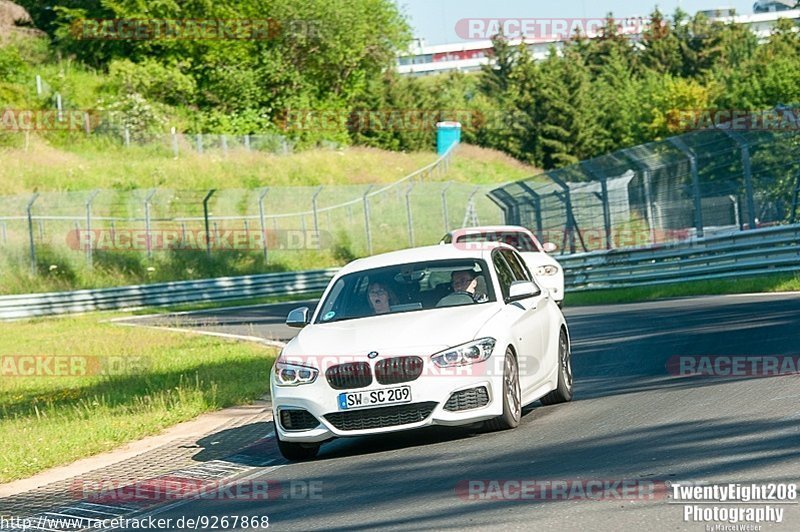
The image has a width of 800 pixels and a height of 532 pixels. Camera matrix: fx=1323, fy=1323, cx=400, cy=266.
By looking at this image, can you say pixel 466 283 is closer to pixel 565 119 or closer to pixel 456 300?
pixel 456 300

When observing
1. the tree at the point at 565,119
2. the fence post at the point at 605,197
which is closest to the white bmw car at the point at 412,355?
the fence post at the point at 605,197

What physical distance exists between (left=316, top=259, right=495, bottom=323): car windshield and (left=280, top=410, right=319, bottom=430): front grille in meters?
1.17

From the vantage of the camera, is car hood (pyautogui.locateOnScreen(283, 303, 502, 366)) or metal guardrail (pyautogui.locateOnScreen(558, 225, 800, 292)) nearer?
car hood (pyautogui.locateOnScreen(283, 303, 502, 366))

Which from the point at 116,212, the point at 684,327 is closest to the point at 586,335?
the point at 684,327

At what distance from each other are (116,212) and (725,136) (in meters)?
26.7

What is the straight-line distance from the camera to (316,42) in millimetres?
73188

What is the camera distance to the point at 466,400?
372 inches

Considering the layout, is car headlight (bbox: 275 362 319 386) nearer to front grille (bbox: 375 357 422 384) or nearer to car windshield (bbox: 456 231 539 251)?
front grille (bbox: 375 357 422 384)

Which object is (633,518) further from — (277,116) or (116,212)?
(277,116)

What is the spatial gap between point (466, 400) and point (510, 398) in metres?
0.51

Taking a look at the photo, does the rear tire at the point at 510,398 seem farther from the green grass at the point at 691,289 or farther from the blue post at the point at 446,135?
the blue post at the point at 446,135

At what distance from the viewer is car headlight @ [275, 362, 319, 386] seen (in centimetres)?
958

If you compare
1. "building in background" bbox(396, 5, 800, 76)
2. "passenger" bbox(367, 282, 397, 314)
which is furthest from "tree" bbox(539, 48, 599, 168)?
"passenger" bbox(367, 282, 397, 314)

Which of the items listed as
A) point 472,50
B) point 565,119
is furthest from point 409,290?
point 472,50
